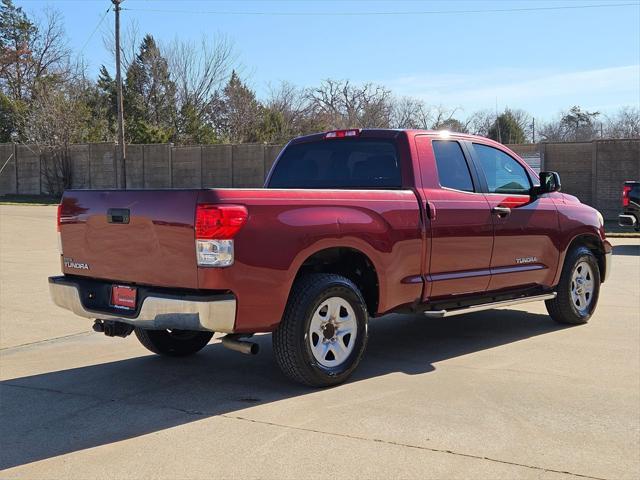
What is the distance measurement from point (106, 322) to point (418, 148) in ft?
10.1

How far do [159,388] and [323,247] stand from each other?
68.6 inches

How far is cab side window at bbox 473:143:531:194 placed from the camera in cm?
694

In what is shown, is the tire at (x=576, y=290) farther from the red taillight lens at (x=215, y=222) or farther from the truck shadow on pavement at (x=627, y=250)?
the truck shadow on pavement at (x=627, y=250)

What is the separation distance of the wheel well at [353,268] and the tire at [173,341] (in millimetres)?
1543

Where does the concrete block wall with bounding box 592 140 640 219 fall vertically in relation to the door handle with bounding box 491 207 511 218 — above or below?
above

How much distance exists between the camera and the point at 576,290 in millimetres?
7879

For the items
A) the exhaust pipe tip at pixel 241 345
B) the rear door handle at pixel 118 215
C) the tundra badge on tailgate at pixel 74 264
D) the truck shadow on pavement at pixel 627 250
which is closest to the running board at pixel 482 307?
the exhaust pipe tip at pixel 241 345

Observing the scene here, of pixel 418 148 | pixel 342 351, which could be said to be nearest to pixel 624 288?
pixel 418 148

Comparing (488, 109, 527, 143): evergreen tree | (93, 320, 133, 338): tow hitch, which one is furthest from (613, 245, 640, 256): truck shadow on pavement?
(488, 109, 527, 143): evergreen tree

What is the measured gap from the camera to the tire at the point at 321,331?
201 inches


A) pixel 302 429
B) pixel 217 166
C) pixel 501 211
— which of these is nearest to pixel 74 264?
pixel 302 429

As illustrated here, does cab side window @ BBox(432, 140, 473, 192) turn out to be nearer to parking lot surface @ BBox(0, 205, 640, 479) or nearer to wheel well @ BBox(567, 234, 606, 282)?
parking lot surface @ BBox(0, 205, 640, 479)

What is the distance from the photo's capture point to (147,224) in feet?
16.4

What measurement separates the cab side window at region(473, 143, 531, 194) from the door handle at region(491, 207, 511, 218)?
0.23 metres
